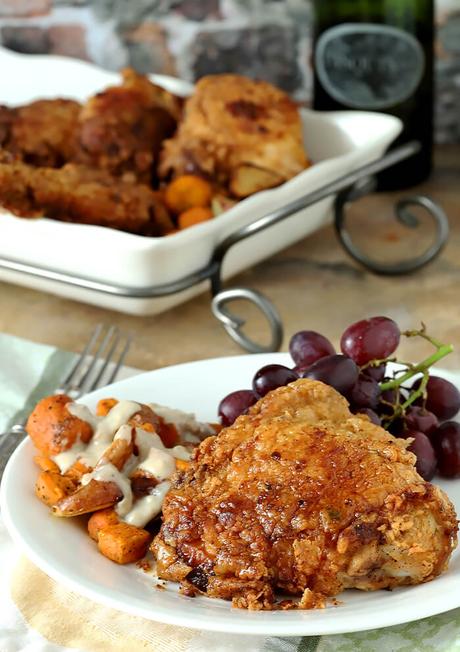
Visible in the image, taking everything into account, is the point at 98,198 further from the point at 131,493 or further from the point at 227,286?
the point at 131,493

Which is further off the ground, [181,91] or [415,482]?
[415,482]

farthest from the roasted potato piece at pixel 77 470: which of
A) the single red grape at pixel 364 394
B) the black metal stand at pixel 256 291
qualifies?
→ the black metal stand at pixel 256 291

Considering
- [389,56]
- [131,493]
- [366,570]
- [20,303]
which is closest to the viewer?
[366,570]

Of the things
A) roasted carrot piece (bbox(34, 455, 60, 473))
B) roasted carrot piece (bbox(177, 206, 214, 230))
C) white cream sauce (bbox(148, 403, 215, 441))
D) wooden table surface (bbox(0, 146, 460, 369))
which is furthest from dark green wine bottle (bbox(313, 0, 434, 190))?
roasted carrot piece (bbox(34, 455, 60, 473))

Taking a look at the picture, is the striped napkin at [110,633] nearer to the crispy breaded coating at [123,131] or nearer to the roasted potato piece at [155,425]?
the roasted potato piece at [155,425]

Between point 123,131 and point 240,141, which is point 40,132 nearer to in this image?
point 123,131

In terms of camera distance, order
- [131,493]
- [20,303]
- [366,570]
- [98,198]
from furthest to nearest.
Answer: [20,303], [98,198], [131,493], [366,570]

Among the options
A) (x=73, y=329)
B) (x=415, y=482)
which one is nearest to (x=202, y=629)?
(x=415, y=482)

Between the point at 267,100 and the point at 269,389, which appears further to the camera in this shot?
the point at 267,100
